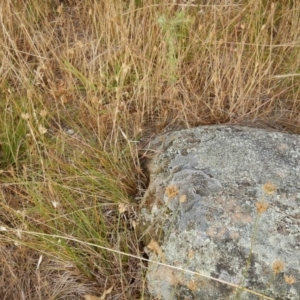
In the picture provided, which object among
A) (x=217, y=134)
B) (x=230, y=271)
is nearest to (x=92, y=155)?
(x=217, y=134)

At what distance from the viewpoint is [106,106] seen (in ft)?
6.06

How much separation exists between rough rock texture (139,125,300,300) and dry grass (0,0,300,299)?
0.42 feet

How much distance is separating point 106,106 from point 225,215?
27.0 inches

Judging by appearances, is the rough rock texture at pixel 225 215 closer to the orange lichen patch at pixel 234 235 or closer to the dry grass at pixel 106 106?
the orange lichen patch at pixel 234 235

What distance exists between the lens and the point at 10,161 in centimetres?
182

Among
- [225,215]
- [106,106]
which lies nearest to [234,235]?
[225,215]

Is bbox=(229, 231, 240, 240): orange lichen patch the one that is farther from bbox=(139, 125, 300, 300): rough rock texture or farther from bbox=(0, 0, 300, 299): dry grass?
bbox=(0, 0, 300, 299): dry grass

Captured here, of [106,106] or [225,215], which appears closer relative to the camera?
[225,215]

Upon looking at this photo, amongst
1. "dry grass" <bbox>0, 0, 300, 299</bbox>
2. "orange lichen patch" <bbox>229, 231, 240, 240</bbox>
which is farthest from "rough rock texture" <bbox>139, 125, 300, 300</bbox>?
"dry grass" <bbox>0, 0, 300, 299</bbox>

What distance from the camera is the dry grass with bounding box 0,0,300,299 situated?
1562 mm

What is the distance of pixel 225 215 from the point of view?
1412 millimetres

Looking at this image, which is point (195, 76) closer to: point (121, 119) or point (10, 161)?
point (121, 119)

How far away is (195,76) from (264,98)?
0.29 metres

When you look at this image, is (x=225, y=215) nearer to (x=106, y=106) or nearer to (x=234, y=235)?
(x=234, y=235)
